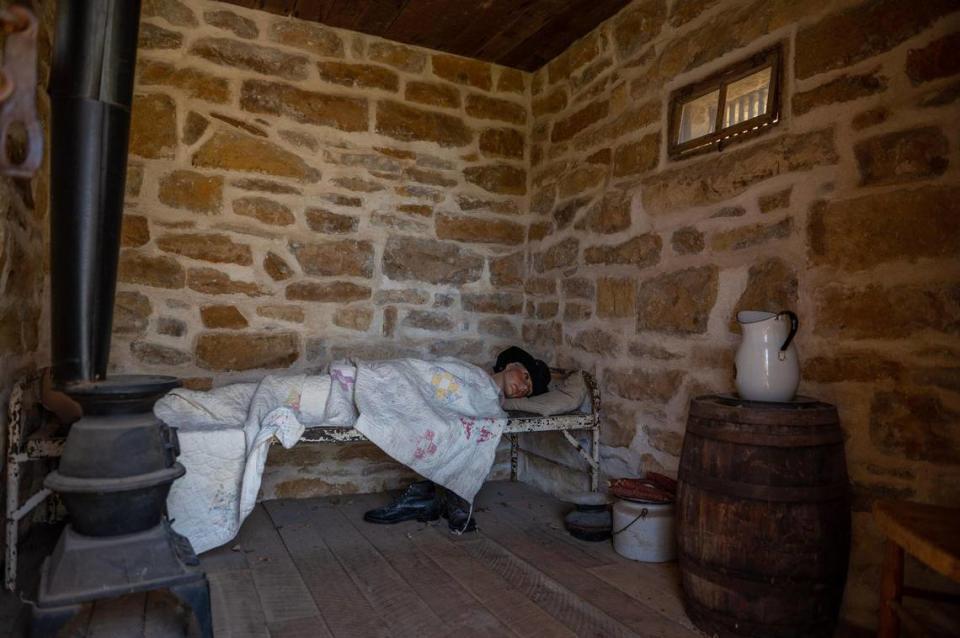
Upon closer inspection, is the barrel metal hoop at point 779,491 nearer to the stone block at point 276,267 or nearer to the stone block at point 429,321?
the stone block at point 429,321

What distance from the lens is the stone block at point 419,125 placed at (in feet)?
10.8

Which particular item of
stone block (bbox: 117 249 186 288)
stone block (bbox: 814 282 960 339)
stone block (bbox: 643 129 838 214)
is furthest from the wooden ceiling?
stone block (bbox: 814 282 960 339)

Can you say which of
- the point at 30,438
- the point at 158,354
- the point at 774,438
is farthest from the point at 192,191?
the point at 774,438

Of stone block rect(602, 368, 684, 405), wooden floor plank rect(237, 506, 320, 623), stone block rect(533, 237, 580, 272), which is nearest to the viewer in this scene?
wooden floor plank rect(237, 506, 320, 623)

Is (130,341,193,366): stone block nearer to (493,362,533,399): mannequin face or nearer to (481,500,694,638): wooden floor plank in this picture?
(493,362,533,399): mannequin face

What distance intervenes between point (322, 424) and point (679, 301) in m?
1.55

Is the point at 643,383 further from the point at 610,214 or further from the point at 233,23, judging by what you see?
the point at 233,23

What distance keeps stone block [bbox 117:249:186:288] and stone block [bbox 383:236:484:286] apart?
1018mm

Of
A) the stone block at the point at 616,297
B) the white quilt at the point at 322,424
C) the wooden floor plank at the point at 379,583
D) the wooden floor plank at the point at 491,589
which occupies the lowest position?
the wooden floor plank at the point at 379,583

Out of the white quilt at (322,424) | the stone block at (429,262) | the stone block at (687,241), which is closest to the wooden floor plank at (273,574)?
the white quilt at (322,424)

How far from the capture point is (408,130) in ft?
11.0

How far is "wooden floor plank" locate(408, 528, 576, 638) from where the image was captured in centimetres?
183

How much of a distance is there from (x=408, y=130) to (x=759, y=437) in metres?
2.47

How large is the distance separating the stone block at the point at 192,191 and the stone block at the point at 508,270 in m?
1.52
